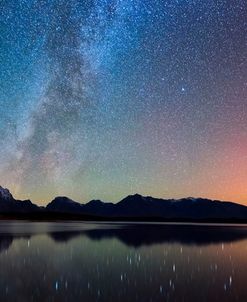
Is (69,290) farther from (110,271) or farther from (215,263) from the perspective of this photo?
(215,263)

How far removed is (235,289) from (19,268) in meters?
16.0

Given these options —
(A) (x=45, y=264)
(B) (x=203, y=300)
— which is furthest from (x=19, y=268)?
(B) (x=203, y=300)

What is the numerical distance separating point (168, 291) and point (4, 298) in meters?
9.02

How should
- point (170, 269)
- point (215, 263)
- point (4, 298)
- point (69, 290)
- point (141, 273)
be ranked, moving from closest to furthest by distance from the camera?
point (4, 298)
point (69, 290)
point (141, 273)
point (170, 269)
point (215, 263)

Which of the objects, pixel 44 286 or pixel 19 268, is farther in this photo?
pixel 19 268

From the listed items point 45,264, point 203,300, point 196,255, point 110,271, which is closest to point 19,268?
point 45,264

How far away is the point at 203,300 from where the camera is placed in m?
21.2

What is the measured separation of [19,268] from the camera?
3138cm

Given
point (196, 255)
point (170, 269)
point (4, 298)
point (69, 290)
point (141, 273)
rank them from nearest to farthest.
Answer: point (4, 298) < point (69, 290) < point (141, 273) < point (170, 269) < point (196, 255)

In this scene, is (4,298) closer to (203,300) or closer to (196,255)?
(203,300)

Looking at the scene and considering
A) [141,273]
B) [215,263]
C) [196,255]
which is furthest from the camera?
[196,255]

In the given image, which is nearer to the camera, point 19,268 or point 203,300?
point 203,300

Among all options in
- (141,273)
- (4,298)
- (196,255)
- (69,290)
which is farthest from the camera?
(196,255)

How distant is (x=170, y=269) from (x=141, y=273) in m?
3.42
